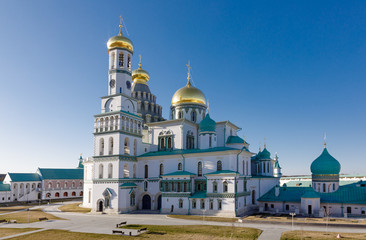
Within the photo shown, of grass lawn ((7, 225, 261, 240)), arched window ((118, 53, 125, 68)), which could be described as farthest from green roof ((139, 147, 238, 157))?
arched window ((118, 53, 125, 68))

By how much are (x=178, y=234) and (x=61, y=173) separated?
50.2m

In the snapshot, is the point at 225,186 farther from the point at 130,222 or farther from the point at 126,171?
the point at 126,171

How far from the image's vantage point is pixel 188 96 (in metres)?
47.0

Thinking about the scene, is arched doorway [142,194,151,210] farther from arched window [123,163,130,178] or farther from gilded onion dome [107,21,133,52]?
gilded onion dome [107,21,133,52]

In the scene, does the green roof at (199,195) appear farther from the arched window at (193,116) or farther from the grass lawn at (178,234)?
the arched window at (193,116)

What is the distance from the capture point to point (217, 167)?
121 feet

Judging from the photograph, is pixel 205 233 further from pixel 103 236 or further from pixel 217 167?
pixel 217 167

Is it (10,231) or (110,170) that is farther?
(110,170)

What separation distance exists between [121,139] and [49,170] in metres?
35.3

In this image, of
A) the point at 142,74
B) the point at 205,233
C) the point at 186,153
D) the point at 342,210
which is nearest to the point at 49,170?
the point at 142,74

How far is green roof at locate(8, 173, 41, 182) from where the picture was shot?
60.2m

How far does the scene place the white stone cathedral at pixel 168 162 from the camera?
36094mm

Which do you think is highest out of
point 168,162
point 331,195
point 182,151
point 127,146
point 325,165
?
point 127,146

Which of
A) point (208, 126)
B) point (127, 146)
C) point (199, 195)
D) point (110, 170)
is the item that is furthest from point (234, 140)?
point (110, 170)
